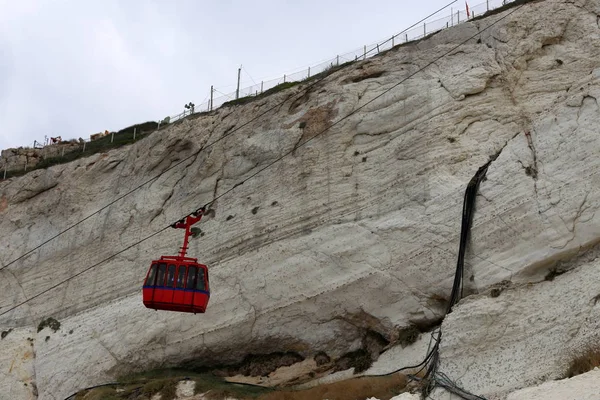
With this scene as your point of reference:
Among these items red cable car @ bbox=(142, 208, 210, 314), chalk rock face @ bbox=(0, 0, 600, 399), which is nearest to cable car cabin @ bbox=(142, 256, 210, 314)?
red cable car @ bbox=(142, 208, 210, 314)

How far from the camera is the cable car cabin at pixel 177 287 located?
59.6 feet

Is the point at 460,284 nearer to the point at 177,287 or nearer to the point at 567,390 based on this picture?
the point at 567,390

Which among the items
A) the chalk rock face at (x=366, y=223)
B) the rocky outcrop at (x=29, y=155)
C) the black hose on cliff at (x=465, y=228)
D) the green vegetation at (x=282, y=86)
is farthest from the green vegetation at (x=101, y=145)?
the black hose on cliff at (x=465, y=228)

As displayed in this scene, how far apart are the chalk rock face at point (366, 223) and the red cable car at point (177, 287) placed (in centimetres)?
254

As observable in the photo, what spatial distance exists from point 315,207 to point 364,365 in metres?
4.88

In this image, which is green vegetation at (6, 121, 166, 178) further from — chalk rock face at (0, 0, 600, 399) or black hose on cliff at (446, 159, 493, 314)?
black hose on cliff at (446, 159, 493, 314)

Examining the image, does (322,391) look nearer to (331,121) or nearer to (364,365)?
(364,365)

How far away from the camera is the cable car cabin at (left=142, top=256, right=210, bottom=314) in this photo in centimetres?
1817

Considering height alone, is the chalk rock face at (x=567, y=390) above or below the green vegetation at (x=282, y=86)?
below

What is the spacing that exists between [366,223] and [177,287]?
524 centimetres

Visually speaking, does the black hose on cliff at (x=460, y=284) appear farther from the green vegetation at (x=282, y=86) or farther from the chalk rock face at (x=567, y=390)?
the green vegetation at (x=282, y=86)

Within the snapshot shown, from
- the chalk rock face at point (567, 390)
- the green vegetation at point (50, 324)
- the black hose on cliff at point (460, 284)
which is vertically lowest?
the chalk rock face at point (567, 390)

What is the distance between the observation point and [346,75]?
23703 millimetres

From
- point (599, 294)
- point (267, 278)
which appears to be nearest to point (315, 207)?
point (267, 278)
